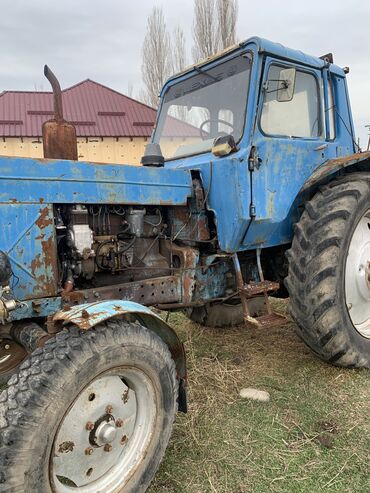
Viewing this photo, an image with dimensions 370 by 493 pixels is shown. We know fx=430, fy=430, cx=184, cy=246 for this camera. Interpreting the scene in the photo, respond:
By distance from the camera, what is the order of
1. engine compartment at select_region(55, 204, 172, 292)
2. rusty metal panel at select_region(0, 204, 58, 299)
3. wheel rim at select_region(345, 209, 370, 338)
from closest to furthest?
rusty metal panel at select_region(0, 204, 58, 299)
engine compartment at select_region(55, 204, 172, 292)
wheel rim at select_region(345, 209, 370, 338)

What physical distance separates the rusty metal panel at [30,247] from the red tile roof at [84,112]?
47.4 ft

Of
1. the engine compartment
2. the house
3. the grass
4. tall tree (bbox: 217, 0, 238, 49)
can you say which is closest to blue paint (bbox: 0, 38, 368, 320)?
the engine compartment

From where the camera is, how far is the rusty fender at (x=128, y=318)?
186 centimetres

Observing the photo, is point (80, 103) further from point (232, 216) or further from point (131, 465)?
point (131, 465)

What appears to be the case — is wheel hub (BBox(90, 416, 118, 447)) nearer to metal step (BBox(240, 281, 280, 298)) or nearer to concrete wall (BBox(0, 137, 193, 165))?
metal step (BBox(240, 281, 280, 298))

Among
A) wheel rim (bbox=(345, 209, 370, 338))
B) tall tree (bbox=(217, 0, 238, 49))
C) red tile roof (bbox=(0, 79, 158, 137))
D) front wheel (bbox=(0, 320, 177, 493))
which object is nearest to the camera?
front wheel (bbox=(0, 320, 177, 493))

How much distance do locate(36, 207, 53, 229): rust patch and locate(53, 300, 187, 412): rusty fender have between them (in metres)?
0.55

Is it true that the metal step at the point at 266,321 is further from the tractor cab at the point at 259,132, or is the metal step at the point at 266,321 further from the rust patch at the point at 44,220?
the rust patch at the point at 44,220

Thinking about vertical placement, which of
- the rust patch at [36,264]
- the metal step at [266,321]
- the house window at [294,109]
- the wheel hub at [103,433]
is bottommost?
the wheel hub at [103,433]

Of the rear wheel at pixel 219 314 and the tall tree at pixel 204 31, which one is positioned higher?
the tall tree at pixel 204 31

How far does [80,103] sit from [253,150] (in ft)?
53.5

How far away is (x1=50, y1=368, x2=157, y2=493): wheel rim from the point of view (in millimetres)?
1782

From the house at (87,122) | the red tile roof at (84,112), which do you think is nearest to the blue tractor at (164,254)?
the house at (87,122)

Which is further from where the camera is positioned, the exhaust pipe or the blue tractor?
the exhaust pipe
